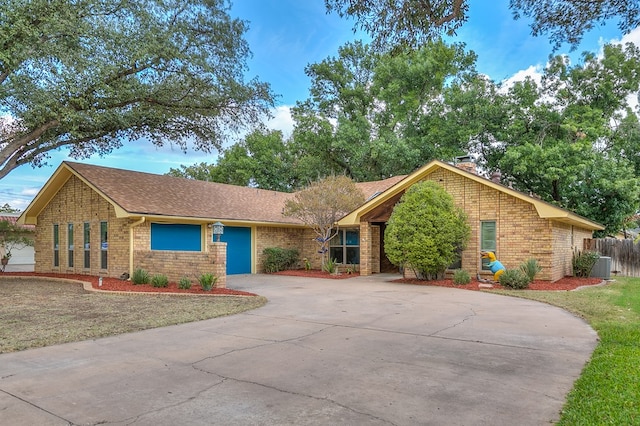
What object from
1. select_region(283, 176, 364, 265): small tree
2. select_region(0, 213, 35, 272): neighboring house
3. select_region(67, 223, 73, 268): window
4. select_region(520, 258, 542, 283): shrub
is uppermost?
select_region(283, 176, 364, 265): small tree

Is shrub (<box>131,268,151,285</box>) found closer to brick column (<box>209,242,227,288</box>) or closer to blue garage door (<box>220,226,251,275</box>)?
brick column (<box>209,242,227,288</box>)

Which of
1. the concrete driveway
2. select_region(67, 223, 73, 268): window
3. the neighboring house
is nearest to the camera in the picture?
the concrete driveway

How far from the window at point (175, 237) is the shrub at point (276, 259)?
3.20 metres

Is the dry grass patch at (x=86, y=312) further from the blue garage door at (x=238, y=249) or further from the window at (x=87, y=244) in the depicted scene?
the blue garage door at (x=238, y=249)

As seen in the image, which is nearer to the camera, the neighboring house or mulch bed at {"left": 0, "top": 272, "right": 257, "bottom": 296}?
mulch bed at {"left": 0, "top": 272, "right": 257, "bottom": 296}

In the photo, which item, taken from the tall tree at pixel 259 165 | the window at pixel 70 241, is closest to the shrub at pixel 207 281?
the window at pixel 70 241

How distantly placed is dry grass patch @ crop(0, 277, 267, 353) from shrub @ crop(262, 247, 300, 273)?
8.03 m

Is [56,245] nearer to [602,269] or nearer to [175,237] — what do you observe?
[175,237]

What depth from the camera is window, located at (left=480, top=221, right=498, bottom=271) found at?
15500 millimetres

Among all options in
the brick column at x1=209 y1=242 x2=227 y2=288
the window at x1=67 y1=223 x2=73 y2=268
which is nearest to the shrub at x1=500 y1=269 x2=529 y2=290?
the brick column at x1=209 y1=242 x2=227 y2=288

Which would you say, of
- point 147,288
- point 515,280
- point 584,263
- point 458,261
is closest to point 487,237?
point 458,261

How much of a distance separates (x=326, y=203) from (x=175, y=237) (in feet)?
19.8

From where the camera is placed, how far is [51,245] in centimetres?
1919

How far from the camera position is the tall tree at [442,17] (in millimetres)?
7516
